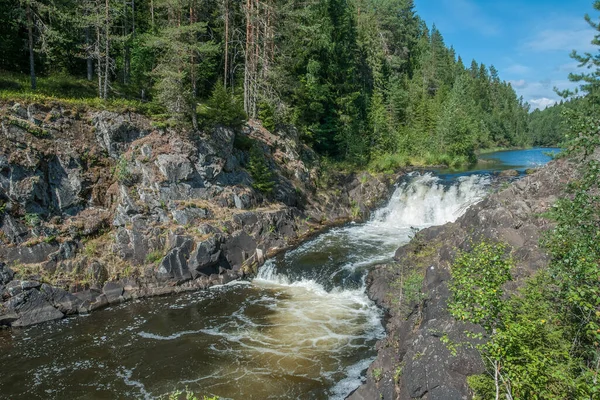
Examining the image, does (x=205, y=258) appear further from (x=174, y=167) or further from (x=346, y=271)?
(x=346, y=271)

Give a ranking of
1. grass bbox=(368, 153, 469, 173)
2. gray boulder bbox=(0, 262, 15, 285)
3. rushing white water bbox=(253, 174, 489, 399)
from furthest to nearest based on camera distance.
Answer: grass bbox=(368, 153, 469, 173)
gray boulder bbox=(0, 262, 15, 285)
rushing white water bbox=(253, 174, 489, 399)

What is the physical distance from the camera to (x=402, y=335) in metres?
11.8

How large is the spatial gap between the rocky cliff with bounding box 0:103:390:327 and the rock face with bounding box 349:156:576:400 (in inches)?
330

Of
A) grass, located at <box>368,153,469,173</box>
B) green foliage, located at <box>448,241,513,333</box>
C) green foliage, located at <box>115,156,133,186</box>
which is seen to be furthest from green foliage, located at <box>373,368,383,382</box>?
grass, located at <box>368,153,469,173</box>

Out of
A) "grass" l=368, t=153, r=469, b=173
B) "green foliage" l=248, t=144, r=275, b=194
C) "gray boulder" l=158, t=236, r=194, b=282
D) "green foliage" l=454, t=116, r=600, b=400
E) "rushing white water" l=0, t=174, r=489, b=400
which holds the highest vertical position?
"grass" l=368, t=153, r=469, b=173

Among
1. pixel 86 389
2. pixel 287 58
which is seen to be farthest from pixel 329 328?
pixel 287 58

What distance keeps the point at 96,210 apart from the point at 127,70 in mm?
16909

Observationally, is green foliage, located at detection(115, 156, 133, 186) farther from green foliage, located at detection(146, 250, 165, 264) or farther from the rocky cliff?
green foliage, located at detection(146, 250, 165, 264)

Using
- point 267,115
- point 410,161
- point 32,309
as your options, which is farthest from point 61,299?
point 410,161

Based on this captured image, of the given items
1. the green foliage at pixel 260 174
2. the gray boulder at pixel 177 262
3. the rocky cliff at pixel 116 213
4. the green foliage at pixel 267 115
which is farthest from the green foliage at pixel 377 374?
the green foliage at pixel 267 115

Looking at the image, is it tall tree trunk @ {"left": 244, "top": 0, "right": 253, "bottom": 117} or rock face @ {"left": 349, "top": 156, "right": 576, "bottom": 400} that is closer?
rock face @ {"left": 349, "top": 156, "right": 576, "bottom": 400}

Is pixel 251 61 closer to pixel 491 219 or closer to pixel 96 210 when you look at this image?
pixel 96 210

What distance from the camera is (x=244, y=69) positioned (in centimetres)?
3128

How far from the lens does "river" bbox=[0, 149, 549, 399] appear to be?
11.2 m
